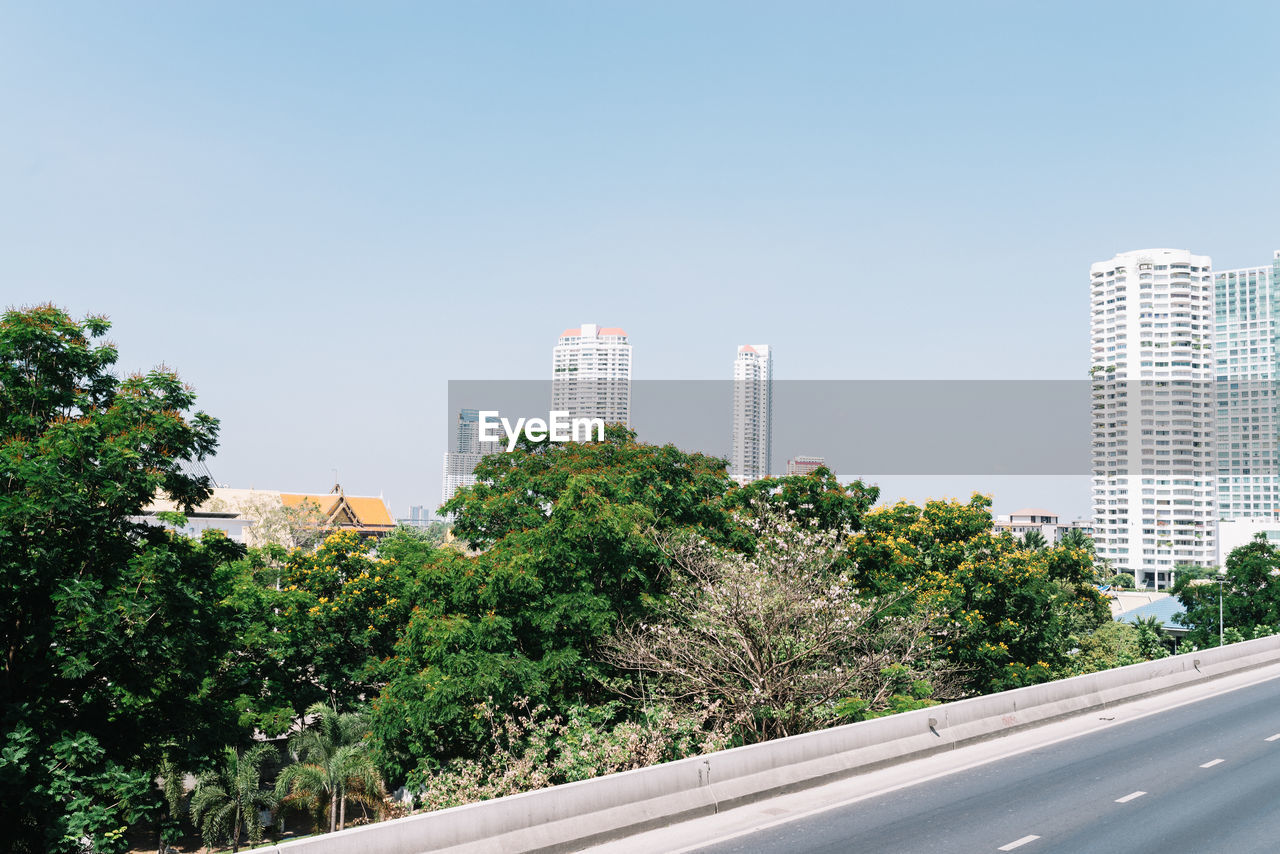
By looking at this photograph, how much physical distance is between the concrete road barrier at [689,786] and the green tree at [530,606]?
9067 mm

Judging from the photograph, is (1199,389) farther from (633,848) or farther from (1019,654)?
(633,848)

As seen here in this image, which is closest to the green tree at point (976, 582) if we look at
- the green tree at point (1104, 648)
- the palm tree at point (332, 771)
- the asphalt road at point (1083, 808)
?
the green tree at point (1104, 648)

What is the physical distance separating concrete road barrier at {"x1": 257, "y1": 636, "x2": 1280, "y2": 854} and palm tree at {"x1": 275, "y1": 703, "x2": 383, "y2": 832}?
2215 cm

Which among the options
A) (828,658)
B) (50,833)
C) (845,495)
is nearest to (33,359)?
(50,833)

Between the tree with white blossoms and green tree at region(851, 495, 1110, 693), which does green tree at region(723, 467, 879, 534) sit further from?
the tree with white blossoms

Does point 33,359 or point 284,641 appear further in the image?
point 284,641

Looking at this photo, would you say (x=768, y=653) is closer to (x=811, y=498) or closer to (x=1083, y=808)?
(x=1083, y=808)

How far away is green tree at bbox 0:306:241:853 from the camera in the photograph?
51.3 ft

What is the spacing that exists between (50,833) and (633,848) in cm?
1094

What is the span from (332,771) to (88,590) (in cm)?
1933

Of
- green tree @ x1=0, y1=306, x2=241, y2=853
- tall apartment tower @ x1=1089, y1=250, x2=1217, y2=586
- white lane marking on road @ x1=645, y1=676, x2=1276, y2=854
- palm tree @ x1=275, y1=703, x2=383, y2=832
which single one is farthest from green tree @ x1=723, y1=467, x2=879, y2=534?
tall apartment tower @ x1=1089, y1=250, x2=1217, y2=586

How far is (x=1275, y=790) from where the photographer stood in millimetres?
13844

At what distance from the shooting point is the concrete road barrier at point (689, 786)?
923cm

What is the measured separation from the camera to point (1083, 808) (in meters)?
12.8
